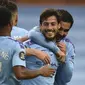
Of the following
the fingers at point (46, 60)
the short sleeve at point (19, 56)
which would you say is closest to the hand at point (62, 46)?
the fingers at point (46, 60)

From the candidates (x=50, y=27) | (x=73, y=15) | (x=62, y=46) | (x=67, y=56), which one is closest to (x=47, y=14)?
(x=50, y=27)

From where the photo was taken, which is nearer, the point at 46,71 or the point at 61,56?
the point at 46,71

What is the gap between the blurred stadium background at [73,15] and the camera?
30.1 ft

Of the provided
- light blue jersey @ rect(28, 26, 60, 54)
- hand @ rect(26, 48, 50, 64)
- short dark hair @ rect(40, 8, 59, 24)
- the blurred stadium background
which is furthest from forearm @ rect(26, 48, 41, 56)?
the blurred stadium background

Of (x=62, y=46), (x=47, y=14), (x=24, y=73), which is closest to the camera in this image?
(x=24, y=73)

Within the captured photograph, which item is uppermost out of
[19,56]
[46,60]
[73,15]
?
[19,56]

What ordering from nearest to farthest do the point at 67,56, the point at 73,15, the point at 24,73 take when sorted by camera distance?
the point at 24,73 < the point at 67,56 < the point at 73,15

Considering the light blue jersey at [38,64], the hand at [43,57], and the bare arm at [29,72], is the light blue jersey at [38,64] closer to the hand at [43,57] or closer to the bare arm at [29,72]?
the hand at [43,57]

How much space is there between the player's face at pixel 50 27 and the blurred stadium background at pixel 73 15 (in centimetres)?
443

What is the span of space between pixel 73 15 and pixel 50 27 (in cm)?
743

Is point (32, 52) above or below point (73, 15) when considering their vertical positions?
above

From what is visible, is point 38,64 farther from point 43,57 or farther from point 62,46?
point 62,46

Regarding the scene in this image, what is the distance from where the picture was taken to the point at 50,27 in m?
3.89

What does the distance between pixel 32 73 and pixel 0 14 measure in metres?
0.49
